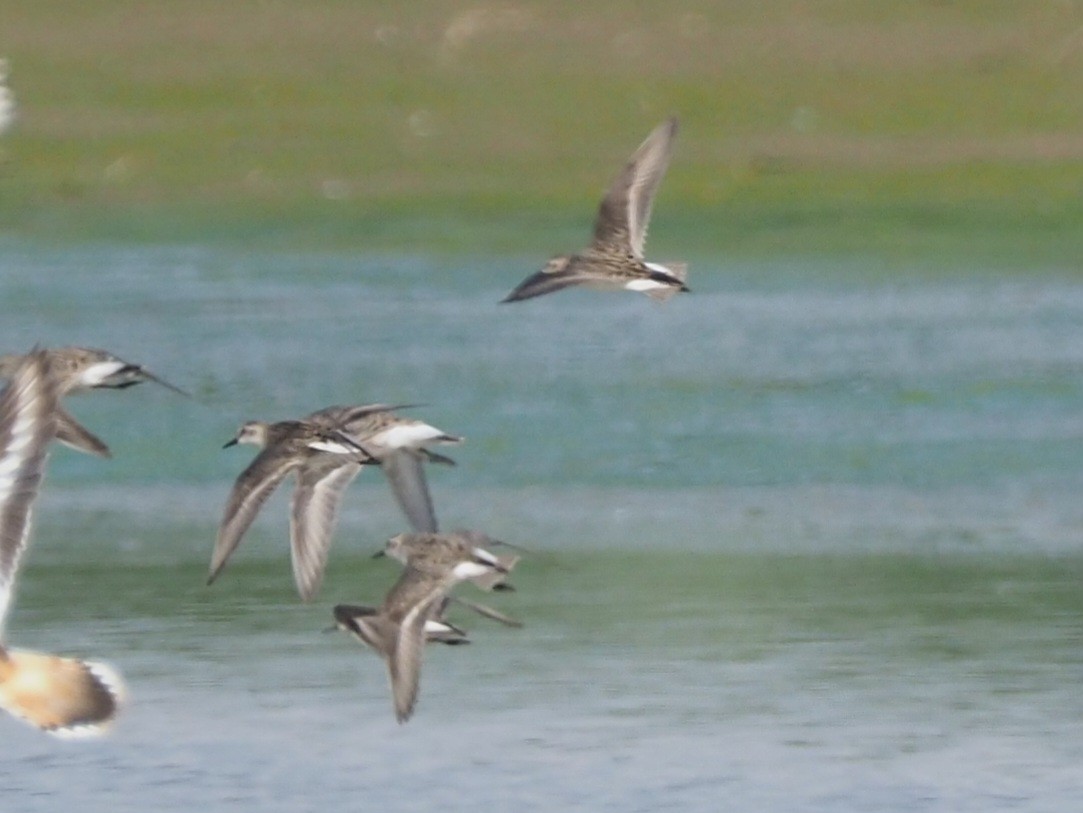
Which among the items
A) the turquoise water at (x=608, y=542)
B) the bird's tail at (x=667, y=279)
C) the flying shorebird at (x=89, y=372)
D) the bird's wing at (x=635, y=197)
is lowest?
the turquoise water at (x=608, y=542)

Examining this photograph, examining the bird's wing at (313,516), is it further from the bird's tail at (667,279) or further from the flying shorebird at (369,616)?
the bird's tail at (667,279)

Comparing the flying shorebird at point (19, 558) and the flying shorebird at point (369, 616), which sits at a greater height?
the flying shorebird at point (19, 558)

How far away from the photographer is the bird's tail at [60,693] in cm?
573

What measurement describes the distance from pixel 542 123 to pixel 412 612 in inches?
507

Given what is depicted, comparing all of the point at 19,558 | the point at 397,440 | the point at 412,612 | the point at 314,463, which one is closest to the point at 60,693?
the point at 19,558

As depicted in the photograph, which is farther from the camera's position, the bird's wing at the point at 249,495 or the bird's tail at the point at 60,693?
the bird's wing at the point at 249,495

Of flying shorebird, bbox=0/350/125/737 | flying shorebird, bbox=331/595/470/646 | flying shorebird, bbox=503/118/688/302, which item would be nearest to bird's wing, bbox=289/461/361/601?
flying shorebird, bbox=331/595/470/646

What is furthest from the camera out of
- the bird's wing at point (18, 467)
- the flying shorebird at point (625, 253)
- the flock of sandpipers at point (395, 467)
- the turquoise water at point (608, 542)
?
the flying shorebird at point (625, 253)

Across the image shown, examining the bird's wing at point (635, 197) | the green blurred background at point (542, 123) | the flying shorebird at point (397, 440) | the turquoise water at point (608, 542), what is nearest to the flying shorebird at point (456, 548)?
the flying shorebird at point (397, 440)

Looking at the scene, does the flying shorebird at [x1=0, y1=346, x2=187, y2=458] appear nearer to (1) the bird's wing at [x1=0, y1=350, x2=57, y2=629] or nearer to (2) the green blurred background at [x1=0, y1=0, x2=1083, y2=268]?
(1) the bird's wing at [x1=0, y1=350, x2=57, y2=629]

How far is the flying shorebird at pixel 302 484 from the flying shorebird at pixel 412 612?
31cm

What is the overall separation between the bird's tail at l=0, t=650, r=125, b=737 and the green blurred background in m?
10.9

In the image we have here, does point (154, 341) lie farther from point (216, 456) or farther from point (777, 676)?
point (777, 676)

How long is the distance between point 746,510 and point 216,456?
7.15ft
